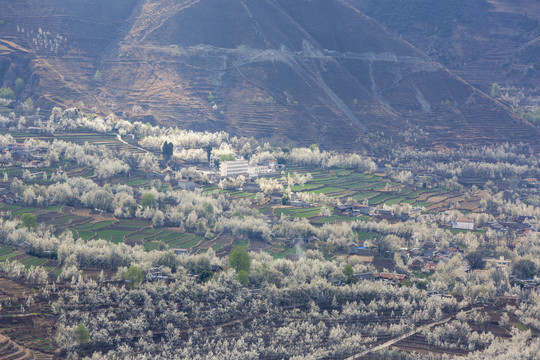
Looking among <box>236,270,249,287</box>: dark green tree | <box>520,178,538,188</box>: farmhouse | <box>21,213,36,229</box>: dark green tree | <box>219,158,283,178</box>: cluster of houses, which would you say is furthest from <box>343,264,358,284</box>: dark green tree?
<box>520,178,538,188</box>: farmhouse

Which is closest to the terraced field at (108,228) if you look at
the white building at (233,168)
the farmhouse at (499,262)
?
the white building at (233,168)

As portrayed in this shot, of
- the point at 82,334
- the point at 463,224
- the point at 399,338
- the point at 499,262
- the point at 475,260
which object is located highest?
the point at 463,224

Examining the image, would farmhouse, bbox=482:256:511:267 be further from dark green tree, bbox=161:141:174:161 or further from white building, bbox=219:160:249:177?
dark green tree, bbox=161:141:174:161

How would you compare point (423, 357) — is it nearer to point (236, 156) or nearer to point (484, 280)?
point (484, 280)

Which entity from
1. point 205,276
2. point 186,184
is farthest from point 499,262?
point 186,184

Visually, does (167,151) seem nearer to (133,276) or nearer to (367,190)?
(367,190)

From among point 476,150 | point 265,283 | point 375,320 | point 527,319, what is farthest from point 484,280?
point 476,150

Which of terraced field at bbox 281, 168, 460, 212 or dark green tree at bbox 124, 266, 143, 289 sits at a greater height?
terraced field at bbox 281, 168, 460, 212
